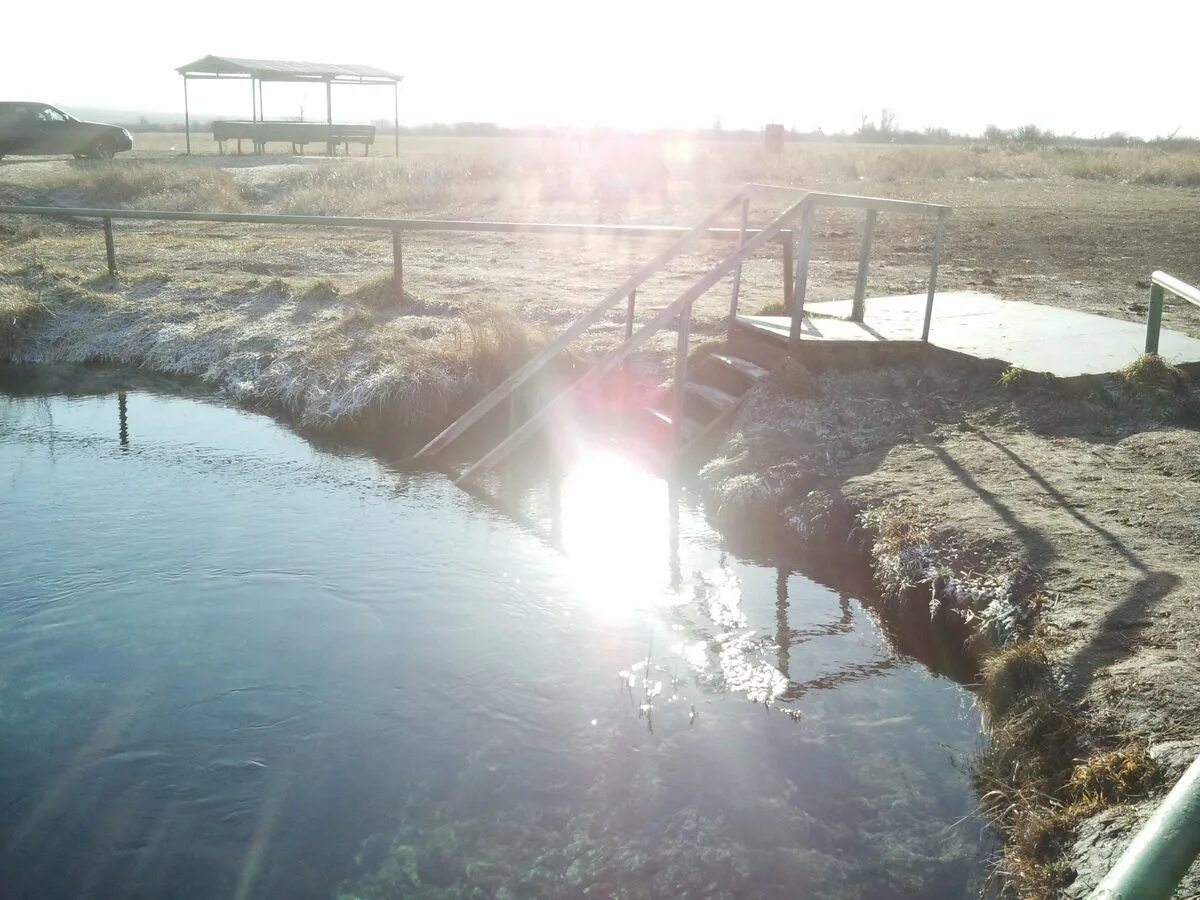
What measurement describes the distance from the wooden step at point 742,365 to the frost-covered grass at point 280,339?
6.14ft

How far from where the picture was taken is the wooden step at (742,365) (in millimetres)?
8386

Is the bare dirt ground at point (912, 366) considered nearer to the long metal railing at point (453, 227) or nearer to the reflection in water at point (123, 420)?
the long metal railing at point (453, 227)

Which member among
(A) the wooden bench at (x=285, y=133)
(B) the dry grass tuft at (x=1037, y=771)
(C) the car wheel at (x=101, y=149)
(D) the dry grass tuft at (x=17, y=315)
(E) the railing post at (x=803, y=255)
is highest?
(A) the wooden bench at (x=285, y=133)

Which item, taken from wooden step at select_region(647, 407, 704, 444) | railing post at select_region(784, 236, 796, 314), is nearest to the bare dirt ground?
wooden step at select_region(647, 407, 704, 444)

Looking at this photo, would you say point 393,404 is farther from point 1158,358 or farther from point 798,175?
point 798,175

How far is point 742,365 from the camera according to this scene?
8703mm

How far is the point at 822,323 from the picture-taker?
29.7 ft

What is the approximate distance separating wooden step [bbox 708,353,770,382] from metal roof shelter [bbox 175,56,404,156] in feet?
98.0

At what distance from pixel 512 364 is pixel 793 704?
541cm

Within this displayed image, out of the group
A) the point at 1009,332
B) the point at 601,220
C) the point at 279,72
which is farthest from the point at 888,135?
the point at 1009,332

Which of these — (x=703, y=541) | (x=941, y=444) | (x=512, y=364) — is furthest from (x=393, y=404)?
(x=941, y=444)

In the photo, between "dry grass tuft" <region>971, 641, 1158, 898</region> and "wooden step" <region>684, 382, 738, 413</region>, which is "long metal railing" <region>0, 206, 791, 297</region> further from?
"dry grass tuft" <region>971, 641, 1158, 898</region>

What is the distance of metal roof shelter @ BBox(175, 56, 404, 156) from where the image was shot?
3594 centimetres

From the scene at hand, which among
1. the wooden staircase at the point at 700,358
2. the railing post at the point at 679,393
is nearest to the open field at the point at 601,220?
the wooden staircase at the point at 700,358
